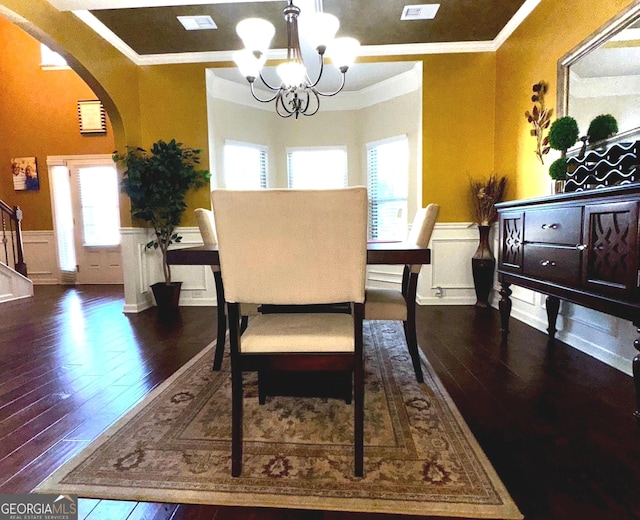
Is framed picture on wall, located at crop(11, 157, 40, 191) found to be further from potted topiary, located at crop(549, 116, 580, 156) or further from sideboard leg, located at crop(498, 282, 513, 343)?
potted topiary, located at crop(549, 116, 580, 156)

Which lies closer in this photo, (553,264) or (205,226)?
(553,264)

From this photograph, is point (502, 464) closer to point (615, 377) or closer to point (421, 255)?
point (421, 255)

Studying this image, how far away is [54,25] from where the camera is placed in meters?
2.81

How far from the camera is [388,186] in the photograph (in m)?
4.79

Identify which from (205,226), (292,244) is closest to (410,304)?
(292,244)

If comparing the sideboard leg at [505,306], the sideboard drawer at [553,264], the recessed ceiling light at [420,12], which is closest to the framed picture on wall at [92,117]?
the recessed ceiling light at [420,12]

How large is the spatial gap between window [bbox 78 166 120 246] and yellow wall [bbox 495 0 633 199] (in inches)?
223

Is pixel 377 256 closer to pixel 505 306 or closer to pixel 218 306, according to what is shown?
pixel 218 306

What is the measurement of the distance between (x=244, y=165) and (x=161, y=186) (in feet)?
4.54

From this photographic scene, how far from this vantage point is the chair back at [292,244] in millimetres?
→ 1166

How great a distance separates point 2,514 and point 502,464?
1.63 metres

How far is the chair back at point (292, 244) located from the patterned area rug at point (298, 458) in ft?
2.01

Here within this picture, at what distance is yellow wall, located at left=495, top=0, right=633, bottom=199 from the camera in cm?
241

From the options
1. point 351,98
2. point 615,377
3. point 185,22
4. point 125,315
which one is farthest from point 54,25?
point 615,377
